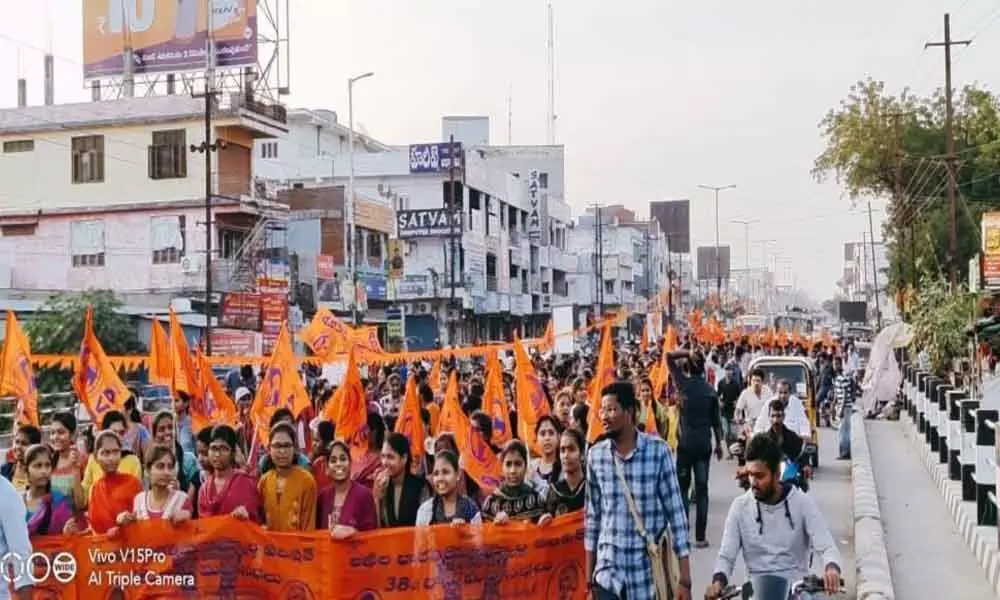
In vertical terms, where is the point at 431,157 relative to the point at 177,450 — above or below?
above

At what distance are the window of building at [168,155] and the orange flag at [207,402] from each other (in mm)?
27730

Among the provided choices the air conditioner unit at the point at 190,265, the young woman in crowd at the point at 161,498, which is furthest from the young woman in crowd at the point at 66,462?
the air conditioner unit at the point at 190,265

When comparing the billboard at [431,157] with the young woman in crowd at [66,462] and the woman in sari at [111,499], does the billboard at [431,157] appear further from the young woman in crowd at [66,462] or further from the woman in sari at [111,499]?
the woman in sari at [111,499]

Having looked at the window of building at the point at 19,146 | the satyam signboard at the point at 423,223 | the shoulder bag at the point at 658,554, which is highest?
the window of building at the point at 19,146

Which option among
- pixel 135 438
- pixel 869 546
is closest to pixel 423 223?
pixel 135 438

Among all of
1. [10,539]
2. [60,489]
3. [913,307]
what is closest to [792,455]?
[60,489]

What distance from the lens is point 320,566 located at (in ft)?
23.7

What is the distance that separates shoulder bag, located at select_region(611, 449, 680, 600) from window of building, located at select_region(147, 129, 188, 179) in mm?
37113

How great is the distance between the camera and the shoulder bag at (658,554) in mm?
5984

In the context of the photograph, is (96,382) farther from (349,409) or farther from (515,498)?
(515,498)

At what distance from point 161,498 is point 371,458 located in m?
2.13

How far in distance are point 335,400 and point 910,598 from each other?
5386 millimetres

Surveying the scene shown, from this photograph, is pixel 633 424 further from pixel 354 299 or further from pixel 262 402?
pixel 354 299

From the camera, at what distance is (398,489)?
764 cm
